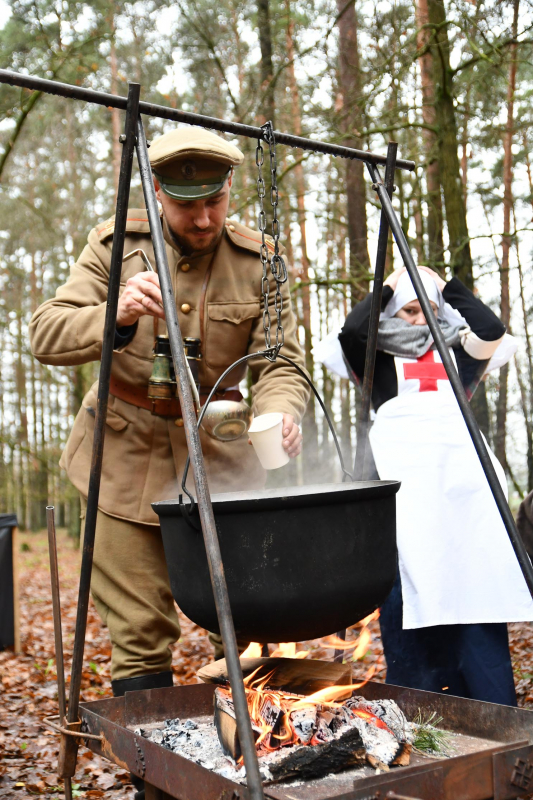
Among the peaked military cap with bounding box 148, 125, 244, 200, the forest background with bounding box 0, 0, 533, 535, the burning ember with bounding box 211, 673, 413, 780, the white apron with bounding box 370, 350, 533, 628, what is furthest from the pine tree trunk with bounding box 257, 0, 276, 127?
the burning ember with bounding box 211, 673, 413, 780

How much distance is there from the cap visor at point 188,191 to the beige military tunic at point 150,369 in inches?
12.9

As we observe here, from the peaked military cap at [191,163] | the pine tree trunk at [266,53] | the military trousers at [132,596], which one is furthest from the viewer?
the pine tree trunk at [266,53]

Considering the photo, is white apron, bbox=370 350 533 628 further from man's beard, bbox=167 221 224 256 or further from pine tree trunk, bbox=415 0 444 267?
pine tree trunk, bbox=415 0 444 267

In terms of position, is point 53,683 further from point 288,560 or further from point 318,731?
point 288,560

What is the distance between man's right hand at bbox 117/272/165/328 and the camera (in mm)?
2273

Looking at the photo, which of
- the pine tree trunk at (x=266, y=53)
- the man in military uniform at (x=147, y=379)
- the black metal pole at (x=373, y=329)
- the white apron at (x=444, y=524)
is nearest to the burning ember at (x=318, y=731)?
the man in military uniform at (x=147, y=379)

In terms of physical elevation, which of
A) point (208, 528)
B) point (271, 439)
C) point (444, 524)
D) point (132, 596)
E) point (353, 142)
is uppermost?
point (353, 142)

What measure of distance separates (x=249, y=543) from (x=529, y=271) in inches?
384

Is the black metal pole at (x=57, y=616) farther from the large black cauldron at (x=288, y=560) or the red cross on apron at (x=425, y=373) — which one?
the red cross on apron at (x=425, y=373)

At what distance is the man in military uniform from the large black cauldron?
0.72 metres

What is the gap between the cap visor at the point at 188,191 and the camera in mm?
2553

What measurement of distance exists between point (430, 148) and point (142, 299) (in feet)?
19.3

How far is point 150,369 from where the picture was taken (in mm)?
2809

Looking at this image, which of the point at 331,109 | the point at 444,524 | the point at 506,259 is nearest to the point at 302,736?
the point at 444,524
